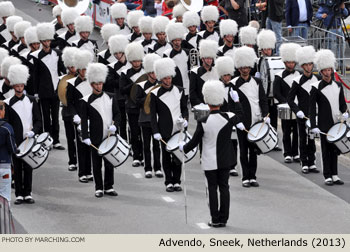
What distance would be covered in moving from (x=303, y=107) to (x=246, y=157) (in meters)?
1.36

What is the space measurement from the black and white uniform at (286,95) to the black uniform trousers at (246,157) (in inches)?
52.9

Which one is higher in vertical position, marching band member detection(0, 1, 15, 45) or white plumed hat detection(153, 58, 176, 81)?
marching band member detection(0, 1, 15, 45)

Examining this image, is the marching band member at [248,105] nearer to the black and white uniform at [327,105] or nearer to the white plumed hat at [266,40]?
the black and white uniform at [327,105]

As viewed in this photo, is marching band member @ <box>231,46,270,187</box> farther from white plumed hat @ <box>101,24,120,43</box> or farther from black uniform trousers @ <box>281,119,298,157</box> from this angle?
white plumed hat @ <box>101,24,120,43</box>

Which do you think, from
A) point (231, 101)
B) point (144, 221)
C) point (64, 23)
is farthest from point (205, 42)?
point (64, 23)

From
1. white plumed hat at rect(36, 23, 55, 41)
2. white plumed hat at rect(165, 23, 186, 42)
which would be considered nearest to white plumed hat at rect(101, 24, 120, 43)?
white plumed hat at rect(36, 23, 55, 41)

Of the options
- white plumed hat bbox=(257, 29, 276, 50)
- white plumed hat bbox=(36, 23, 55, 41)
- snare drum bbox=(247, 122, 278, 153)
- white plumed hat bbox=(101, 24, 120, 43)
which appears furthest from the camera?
white plumed hat bbox=(101, 24, 120, 43)

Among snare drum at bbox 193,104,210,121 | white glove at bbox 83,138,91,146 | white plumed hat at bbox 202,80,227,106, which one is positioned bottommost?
white glove at bbox 83,138,91,146

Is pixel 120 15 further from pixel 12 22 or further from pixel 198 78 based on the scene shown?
pixel 198 78

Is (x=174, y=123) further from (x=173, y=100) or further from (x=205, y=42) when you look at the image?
(x=205, y=42)

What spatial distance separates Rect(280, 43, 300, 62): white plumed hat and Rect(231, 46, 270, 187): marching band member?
38.8 inches

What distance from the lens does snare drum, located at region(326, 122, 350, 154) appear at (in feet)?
45.6

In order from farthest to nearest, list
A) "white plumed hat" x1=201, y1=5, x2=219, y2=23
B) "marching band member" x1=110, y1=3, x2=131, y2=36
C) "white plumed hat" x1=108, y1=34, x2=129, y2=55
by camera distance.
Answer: "marching band member" x1=110, y1=3, x2=131, y2=36 < "white plumed hat" x1=201, y1=5, x2=219, y2=23 < "white plumed hat" x1=108, y1=34, x2=129, y2=55

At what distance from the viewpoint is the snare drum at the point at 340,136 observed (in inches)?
547
